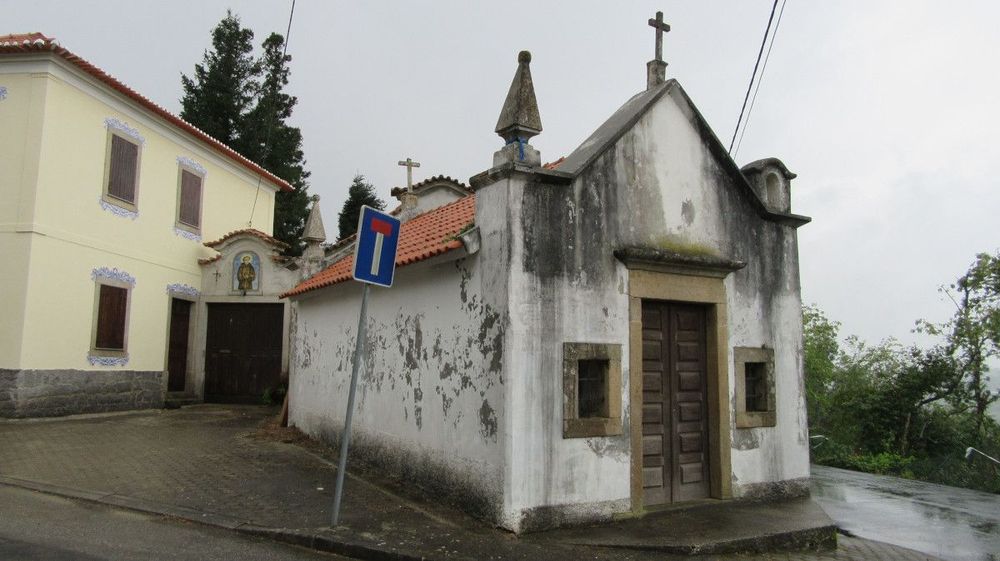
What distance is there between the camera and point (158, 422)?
13.1 metres

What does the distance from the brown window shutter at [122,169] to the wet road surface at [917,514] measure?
585 inches

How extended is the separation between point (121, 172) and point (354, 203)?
14565 millimetres

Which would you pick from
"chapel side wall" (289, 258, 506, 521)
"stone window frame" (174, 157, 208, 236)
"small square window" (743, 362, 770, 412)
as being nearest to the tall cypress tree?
"stone window frame" (174, 157, 208, 236)

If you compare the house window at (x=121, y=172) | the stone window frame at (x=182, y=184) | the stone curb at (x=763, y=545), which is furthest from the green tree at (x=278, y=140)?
the stone curb at (x=763, y=545)

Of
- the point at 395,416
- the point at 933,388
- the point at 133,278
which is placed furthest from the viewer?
the point at 933,388

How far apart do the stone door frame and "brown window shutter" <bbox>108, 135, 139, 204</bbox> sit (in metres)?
12.6

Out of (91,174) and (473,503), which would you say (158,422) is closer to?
(91,174)

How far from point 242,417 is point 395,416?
7.39 m

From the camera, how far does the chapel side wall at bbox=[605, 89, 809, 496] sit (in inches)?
295

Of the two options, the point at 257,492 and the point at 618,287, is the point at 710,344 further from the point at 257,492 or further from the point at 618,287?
the point at 257,492

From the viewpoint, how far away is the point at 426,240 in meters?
8.66

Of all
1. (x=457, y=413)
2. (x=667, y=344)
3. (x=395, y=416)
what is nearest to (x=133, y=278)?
(x=395, y=416)

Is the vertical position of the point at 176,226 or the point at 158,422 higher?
the point at 176,226

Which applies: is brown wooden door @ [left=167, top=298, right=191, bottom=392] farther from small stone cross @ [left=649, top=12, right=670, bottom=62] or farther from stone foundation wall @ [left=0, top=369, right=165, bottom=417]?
small stone cross @ [left=649, top=12, right=670, bottom=62]
